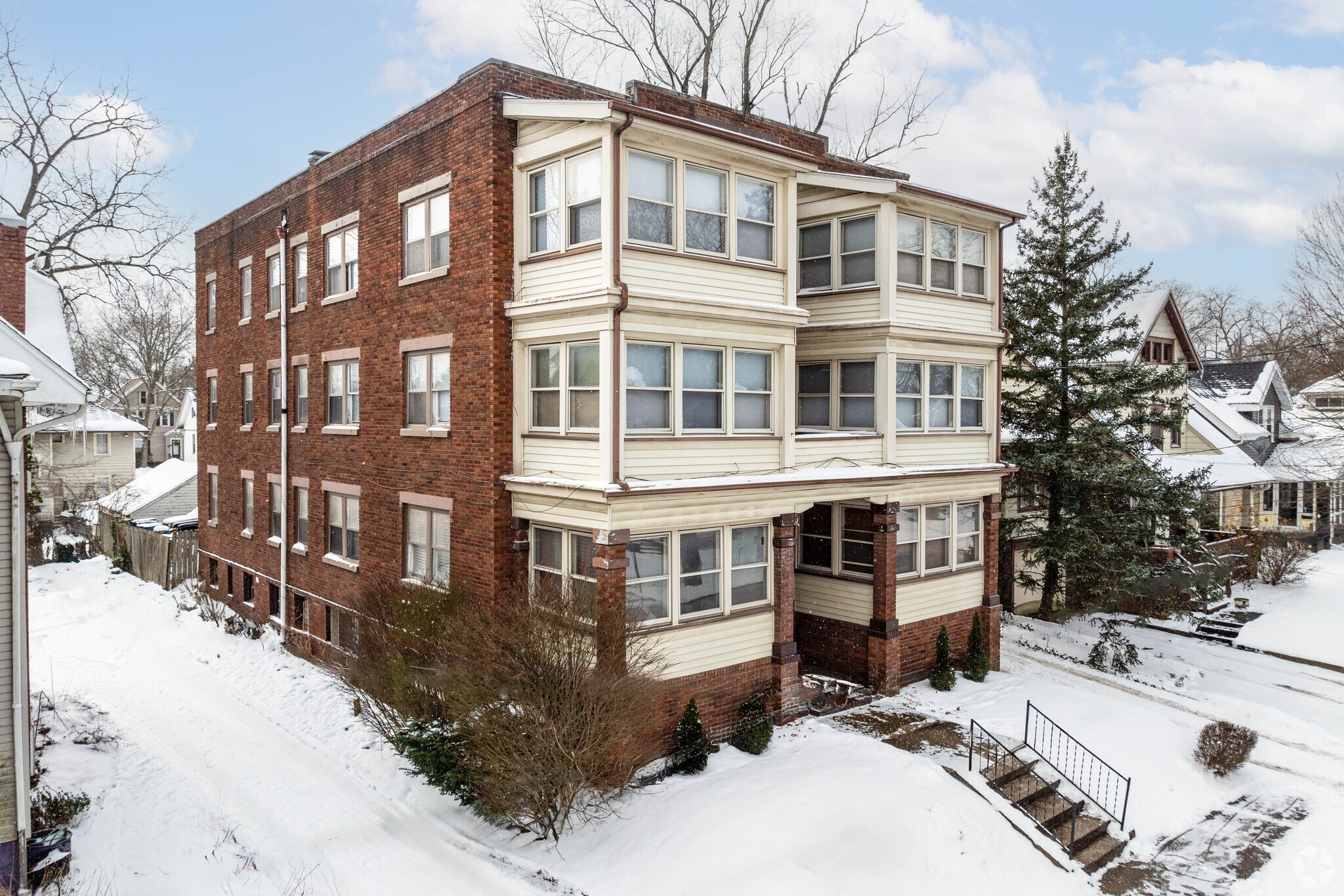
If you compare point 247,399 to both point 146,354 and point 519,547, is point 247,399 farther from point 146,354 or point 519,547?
point 146,354

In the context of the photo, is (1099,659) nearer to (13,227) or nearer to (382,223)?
(382,223)

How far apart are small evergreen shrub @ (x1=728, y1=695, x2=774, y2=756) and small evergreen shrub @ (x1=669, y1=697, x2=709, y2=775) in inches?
27.5

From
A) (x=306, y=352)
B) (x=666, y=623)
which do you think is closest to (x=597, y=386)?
(x=666, y=623)

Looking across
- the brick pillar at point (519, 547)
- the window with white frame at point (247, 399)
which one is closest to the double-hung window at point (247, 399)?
the window with white frame at point (247, 399)

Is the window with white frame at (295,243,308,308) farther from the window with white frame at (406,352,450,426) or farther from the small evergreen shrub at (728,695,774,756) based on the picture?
the small evergreen shrub at (728,695,774,756)

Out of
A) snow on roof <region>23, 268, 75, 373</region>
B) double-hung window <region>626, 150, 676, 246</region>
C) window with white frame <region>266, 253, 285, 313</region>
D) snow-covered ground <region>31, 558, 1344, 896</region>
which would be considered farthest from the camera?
window with white frame <region>266, 253, 285, 313</region>

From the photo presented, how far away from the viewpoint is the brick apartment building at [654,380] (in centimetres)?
1327

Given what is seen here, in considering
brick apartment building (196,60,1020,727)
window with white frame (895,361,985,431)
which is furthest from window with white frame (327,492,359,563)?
window with white frame (895,361,985,431)

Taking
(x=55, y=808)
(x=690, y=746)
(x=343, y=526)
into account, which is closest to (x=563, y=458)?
(x=690, y=746)

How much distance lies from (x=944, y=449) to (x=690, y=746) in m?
8.71

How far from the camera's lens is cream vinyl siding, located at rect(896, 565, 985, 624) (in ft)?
56.1

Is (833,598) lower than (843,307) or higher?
lower

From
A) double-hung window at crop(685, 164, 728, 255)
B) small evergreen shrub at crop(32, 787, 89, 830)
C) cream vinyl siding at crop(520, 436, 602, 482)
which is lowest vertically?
small evergreen shrub at crop(32, 787, 89, 830)

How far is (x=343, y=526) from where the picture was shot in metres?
19.1
